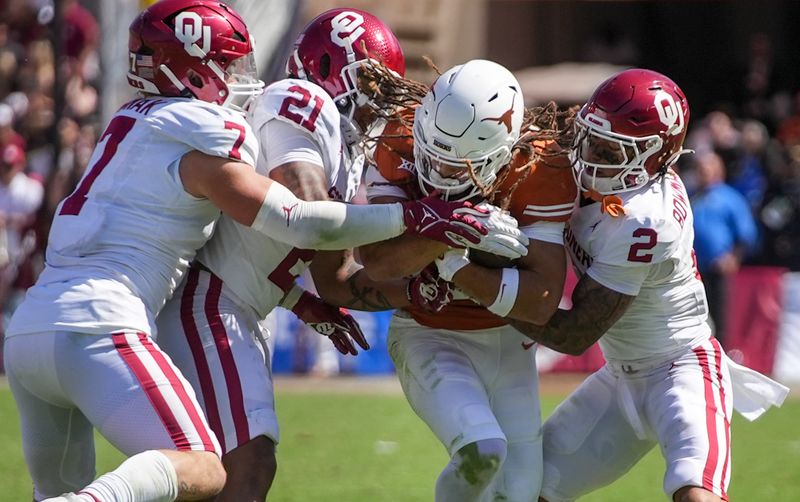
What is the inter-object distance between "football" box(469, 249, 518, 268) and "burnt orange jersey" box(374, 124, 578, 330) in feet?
0.49

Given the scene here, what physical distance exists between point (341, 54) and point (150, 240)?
1.09 m

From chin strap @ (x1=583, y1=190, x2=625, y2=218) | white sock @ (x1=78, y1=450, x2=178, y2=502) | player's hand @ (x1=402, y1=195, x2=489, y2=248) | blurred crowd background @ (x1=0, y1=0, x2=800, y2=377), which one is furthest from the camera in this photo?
blurred crowd background @ (x1=0, y1=0, x2=800, y2=377)

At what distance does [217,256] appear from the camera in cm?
511

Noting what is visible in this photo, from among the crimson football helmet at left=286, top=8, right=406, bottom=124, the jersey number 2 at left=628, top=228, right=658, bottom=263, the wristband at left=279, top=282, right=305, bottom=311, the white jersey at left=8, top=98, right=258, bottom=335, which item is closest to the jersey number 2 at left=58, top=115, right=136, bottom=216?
the white jersey at left=8, top=98, right=258, bottom=335

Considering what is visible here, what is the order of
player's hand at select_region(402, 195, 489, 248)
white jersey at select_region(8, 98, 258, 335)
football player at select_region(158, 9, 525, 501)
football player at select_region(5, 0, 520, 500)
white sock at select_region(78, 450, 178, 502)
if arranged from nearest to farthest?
white sock at select_region(78, 450, 178, 502)
football player at select_region(5, 0, 520, 500)
white jersey at select_region(8, 98, 258, 335)
player's hand at select_region(402, 195, 489, 248)
football player at select_region(158, 9, 525, 501)

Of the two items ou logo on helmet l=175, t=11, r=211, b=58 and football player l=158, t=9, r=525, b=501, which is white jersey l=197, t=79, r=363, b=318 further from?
ou logo on helmet l=175, t=11, r=211, b=58

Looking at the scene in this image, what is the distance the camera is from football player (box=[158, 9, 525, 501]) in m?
4.87

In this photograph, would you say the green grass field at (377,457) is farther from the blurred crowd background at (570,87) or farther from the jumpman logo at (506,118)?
the jumpman logo at (506,118)

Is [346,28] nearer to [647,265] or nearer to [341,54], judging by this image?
[341,54]

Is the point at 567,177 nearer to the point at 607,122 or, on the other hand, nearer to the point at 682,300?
the point at 607,122

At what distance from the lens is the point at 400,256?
4938mm

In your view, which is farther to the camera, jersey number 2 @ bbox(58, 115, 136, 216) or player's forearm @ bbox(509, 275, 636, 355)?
player's forearm @ bbox(509, 275, 636, 355)

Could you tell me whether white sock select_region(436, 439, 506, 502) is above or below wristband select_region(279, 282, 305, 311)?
below

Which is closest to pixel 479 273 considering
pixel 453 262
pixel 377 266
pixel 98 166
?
pixel 453 262
